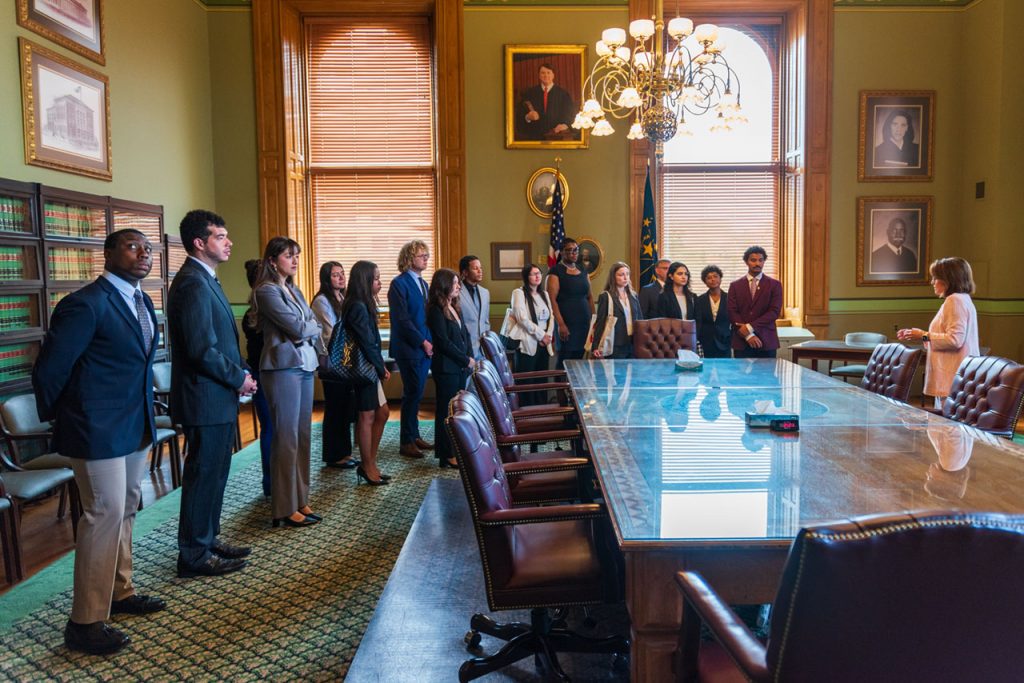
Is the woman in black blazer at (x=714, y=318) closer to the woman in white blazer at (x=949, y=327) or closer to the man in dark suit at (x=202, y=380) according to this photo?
the woman in white blazer at (x=949, y=327)

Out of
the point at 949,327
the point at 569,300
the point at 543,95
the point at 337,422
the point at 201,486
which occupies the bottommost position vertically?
the point at 337,422

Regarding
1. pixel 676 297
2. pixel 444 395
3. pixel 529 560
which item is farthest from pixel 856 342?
pixel 529 560

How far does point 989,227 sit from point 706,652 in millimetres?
7787

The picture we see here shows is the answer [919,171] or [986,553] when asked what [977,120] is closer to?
[919,171]

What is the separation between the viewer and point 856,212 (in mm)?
8148

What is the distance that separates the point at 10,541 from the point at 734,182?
766cm

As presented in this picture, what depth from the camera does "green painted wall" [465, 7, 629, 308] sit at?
7.84 metres

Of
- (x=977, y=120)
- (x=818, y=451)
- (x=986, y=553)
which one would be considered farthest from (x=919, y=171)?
(x=986, y=553)

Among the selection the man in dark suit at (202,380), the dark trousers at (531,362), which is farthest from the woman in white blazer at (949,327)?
the man in dark suit at (202,380)

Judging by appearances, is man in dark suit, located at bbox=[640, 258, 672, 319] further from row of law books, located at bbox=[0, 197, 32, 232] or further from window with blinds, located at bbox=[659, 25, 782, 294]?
row of law books, located at bbox=[0, 197, 32, 232]

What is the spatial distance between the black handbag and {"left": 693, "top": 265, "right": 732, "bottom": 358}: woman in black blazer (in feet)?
10.7

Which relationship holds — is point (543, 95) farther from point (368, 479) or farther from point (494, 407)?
point (494, 407)

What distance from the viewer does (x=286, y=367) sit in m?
3.72

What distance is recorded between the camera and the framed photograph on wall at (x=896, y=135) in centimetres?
805
